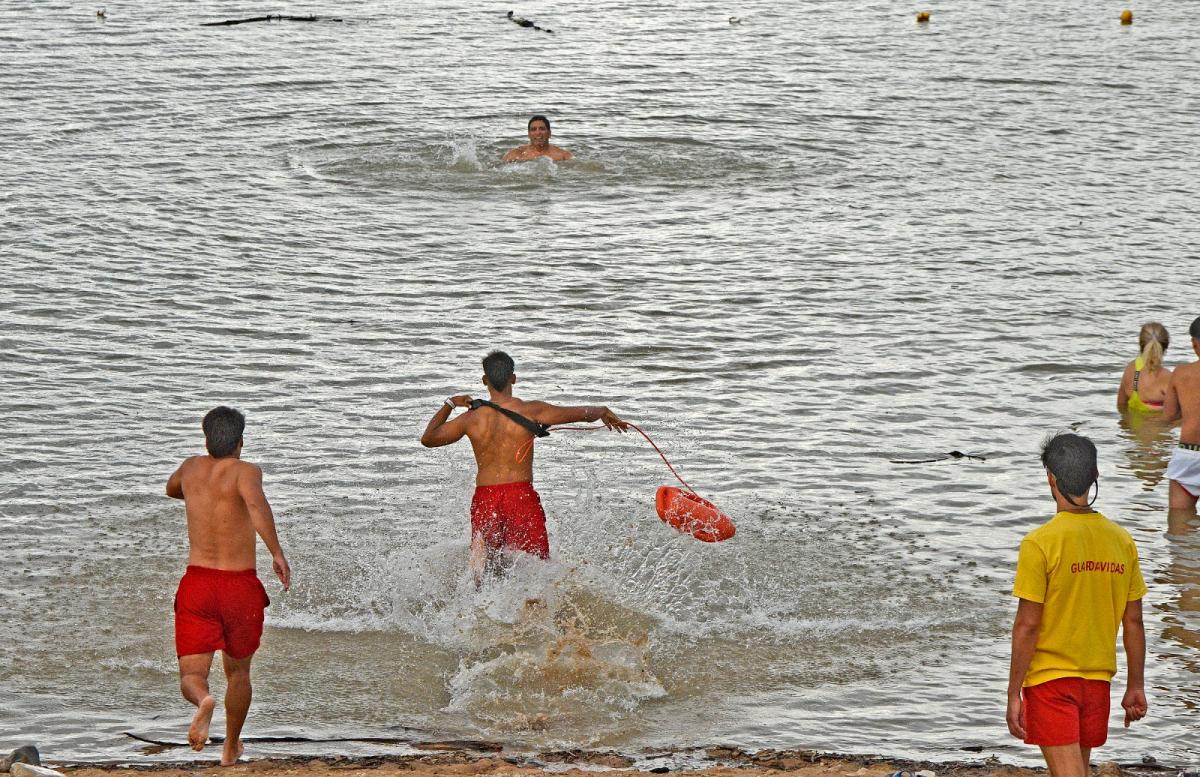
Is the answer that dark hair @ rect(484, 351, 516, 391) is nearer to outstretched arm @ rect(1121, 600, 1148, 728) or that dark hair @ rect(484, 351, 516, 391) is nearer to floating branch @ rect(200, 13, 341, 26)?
outstretched arm @ rect(1121, 600, 1148, 728)

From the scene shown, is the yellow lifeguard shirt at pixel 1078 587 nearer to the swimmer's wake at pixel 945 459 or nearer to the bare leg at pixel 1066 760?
the bare leg at pixel 1066 760

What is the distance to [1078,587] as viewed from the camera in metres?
5.56

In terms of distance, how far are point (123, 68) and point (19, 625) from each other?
66.6ft

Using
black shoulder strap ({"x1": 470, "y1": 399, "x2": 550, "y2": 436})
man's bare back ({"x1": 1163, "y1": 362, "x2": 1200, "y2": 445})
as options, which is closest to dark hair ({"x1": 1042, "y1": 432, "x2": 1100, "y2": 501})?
black shoulder strap ({"x1": 470, "y1": 399, "x2": 550, "y2": 436})

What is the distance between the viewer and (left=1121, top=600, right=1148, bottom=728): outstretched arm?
18.5 feet

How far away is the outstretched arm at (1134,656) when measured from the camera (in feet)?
18.5

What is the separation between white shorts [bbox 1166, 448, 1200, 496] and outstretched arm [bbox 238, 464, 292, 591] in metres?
6.09

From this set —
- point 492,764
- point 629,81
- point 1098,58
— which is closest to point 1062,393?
point 492,764

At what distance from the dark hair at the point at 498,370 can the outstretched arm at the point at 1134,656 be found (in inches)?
156

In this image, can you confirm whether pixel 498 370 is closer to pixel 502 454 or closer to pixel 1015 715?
pixel 502 454

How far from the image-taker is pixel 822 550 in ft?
33.1

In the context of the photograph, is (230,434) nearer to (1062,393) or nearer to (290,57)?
(1062,393)

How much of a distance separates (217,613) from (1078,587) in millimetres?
3622

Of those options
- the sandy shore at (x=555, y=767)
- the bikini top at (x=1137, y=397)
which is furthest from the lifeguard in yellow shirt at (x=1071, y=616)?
the bikini top at (x=1137, y=397)
